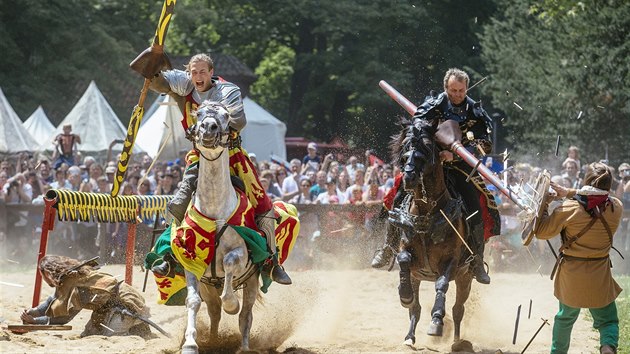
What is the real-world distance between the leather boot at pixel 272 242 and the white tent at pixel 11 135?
564 inches

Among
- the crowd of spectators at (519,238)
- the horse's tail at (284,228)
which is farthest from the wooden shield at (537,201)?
the crowd of spectators at (519,238)

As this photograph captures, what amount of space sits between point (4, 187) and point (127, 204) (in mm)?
5322

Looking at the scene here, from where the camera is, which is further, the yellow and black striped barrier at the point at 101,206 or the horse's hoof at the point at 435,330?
the yellow and black striped barrier at the point at 101,206

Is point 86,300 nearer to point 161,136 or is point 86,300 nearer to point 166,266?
point 166,266

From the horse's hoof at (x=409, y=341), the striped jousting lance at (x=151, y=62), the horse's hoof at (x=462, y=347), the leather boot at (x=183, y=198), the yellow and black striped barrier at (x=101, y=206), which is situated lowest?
the horse's hoof at (x=462, y=347)

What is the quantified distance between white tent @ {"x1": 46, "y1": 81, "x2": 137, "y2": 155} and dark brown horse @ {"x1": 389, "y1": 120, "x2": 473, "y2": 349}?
14991 mm

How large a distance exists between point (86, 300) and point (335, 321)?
2.94 m

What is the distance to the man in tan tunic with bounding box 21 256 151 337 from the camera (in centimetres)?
994

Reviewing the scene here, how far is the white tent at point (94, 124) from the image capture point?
23.8 m

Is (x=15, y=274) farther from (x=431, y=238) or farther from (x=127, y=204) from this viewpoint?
(x=431, y=238)

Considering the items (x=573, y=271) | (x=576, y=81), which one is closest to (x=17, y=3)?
(x=576, y=81)

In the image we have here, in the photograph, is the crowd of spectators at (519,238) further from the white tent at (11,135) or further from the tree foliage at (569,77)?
the white tent at (11,135)

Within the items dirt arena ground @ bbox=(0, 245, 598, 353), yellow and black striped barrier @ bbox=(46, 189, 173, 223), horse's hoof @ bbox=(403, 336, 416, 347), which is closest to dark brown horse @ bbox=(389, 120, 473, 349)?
horse's hoof @ bbox=(403, 336, 416, 347)

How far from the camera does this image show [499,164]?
16.5 metres
